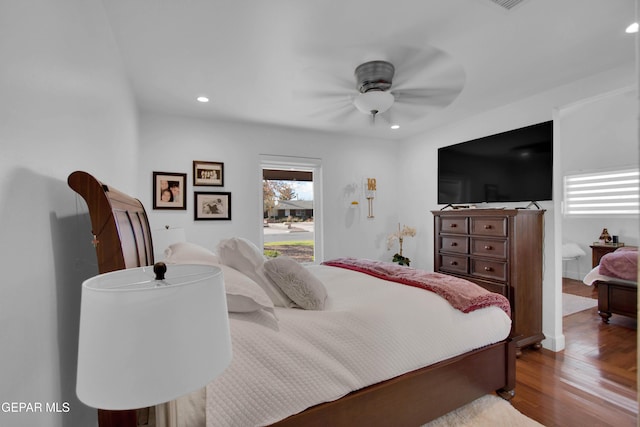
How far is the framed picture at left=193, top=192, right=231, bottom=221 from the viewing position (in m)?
3.67

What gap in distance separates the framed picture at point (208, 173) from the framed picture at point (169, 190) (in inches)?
5.6

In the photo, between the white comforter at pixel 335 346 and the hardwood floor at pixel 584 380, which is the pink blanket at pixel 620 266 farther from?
the white comforter at pixel 335 346

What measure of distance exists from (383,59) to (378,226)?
113 inches

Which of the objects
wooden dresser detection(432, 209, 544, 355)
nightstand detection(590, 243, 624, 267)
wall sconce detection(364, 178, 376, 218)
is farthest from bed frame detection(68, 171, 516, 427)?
nightstand detection(590, 243, 624, 267)

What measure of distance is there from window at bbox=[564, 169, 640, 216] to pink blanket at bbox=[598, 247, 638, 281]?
5.95ft

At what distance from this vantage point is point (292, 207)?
174 inches

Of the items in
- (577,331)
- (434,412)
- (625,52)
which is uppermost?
(625,52)

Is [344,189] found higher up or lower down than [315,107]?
lower down

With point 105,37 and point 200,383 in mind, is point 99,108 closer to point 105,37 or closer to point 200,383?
point 105,37

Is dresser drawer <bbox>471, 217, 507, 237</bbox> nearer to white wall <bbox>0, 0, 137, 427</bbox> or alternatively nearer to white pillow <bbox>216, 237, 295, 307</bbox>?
white pillow <bbox>216, 237, 295, 307</bbox>

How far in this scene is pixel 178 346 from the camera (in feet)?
1.90

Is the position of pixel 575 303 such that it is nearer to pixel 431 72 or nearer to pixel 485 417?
pixel 485 417

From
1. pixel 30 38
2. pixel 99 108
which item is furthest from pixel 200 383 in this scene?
pixel 99 108

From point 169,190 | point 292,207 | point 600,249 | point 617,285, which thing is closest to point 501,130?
point 617,285
